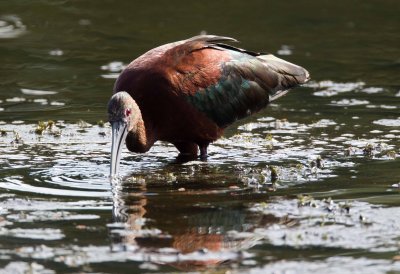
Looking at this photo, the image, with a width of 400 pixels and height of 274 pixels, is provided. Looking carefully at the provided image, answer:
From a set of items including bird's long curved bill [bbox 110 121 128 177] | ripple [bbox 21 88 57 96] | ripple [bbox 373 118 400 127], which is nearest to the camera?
bird's long curved bill [bbox 110 121 128 177]

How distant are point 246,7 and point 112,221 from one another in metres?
10.5

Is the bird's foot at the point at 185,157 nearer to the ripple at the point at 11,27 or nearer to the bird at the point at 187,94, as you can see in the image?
the bird at the point at 187,94

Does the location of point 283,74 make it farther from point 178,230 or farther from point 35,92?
point 178,230

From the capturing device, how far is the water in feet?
19.6

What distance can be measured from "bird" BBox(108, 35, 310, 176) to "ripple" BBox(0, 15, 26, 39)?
6.58 m

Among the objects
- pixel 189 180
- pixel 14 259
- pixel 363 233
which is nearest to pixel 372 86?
pixel 189 180

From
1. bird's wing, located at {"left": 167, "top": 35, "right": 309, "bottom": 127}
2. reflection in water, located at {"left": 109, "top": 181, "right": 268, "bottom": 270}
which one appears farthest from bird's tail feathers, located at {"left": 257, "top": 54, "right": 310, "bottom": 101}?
reflection in water, located at {"left": 109, "top": 181, "right": 268, "bottom": 270}

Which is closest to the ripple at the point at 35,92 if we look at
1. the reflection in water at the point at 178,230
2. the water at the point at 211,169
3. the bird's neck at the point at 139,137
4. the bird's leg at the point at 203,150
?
the water at the point at 211,169

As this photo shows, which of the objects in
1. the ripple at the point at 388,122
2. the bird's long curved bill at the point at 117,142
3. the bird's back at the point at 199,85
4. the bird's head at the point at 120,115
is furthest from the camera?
the ripple at the point at 388,122

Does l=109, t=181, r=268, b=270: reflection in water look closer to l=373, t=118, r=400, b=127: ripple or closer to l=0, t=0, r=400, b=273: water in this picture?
l=0, t=0, r=400, b=273: water

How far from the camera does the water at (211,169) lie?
235 inches

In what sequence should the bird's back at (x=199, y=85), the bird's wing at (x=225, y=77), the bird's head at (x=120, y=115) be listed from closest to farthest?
the bird's head at (x=120, y=115), the bird's back at (x=199, y=85), the bird's wing at (x=225, y=77)

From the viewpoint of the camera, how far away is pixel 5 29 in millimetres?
15703

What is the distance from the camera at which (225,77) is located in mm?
9188
